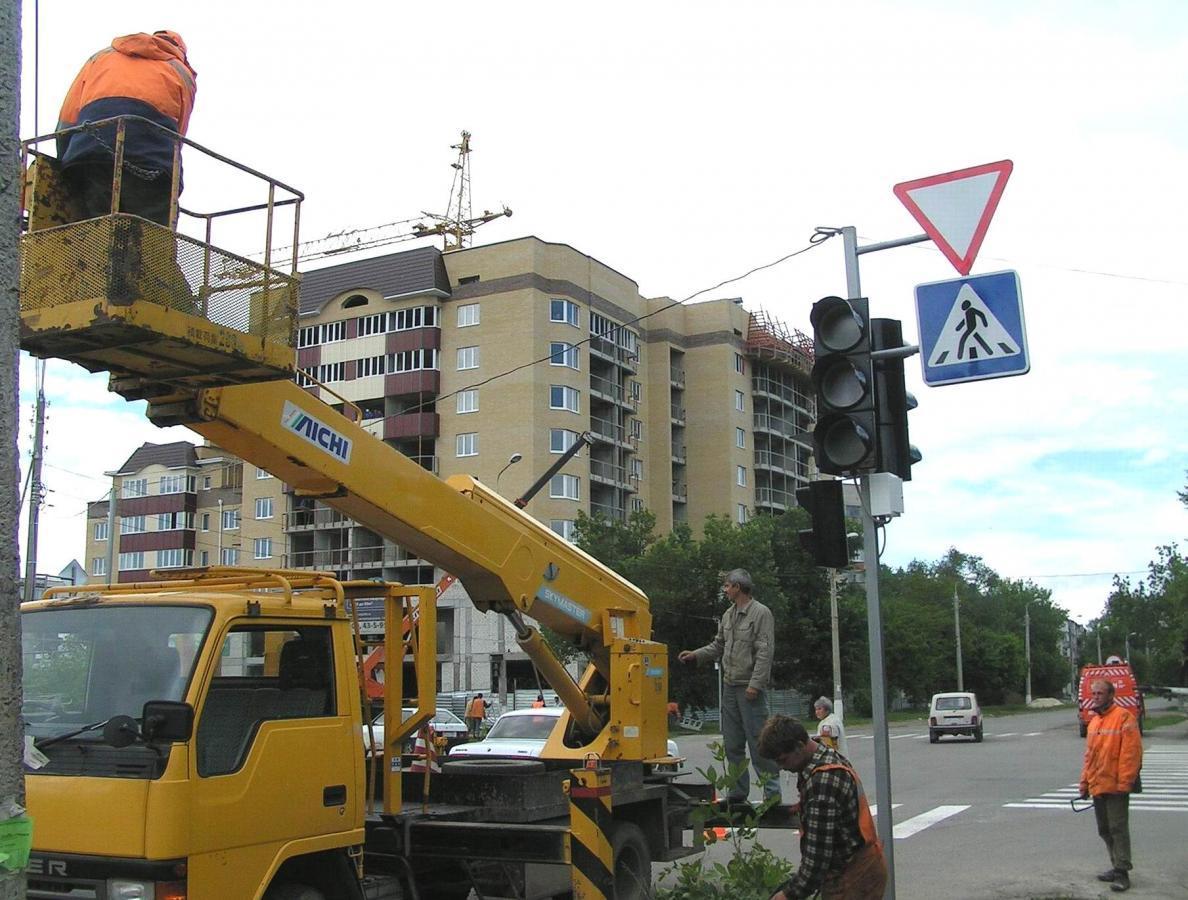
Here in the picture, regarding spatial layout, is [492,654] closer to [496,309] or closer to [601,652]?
[496,309]

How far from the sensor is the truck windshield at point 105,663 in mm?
5652

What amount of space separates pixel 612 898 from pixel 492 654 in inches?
1973

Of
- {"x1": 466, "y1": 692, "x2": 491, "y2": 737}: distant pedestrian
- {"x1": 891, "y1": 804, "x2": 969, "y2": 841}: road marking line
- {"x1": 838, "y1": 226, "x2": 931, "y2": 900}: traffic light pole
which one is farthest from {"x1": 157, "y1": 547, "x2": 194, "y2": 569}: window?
{"x1": 838, "y1": 226, "x2": 931, "y2": 900}: traffic light pole

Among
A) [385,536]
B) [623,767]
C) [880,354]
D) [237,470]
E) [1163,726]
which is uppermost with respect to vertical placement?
[237,470]

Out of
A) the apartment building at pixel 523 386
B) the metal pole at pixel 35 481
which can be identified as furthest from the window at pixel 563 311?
the metal pole at pixel 35 481

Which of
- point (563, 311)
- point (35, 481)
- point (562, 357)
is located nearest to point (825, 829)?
point (35, 481)

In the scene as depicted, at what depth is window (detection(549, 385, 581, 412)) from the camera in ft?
198

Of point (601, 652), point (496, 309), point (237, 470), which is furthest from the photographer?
point (237, 470)

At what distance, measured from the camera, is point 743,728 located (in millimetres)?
9766

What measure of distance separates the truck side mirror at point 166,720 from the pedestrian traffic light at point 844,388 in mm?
4227

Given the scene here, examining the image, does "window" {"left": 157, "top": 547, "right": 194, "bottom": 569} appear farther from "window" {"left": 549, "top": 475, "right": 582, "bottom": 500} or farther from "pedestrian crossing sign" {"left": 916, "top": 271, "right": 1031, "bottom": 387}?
"pedestrian crossing sign" {"left": 916, "top": 271, "right": 1031, "bottom": 387}

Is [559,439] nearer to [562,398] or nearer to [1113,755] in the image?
[562,398]

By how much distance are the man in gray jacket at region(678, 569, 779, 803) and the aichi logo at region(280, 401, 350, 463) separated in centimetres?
386

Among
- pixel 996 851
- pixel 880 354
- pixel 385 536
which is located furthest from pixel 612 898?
pixel 996 851
